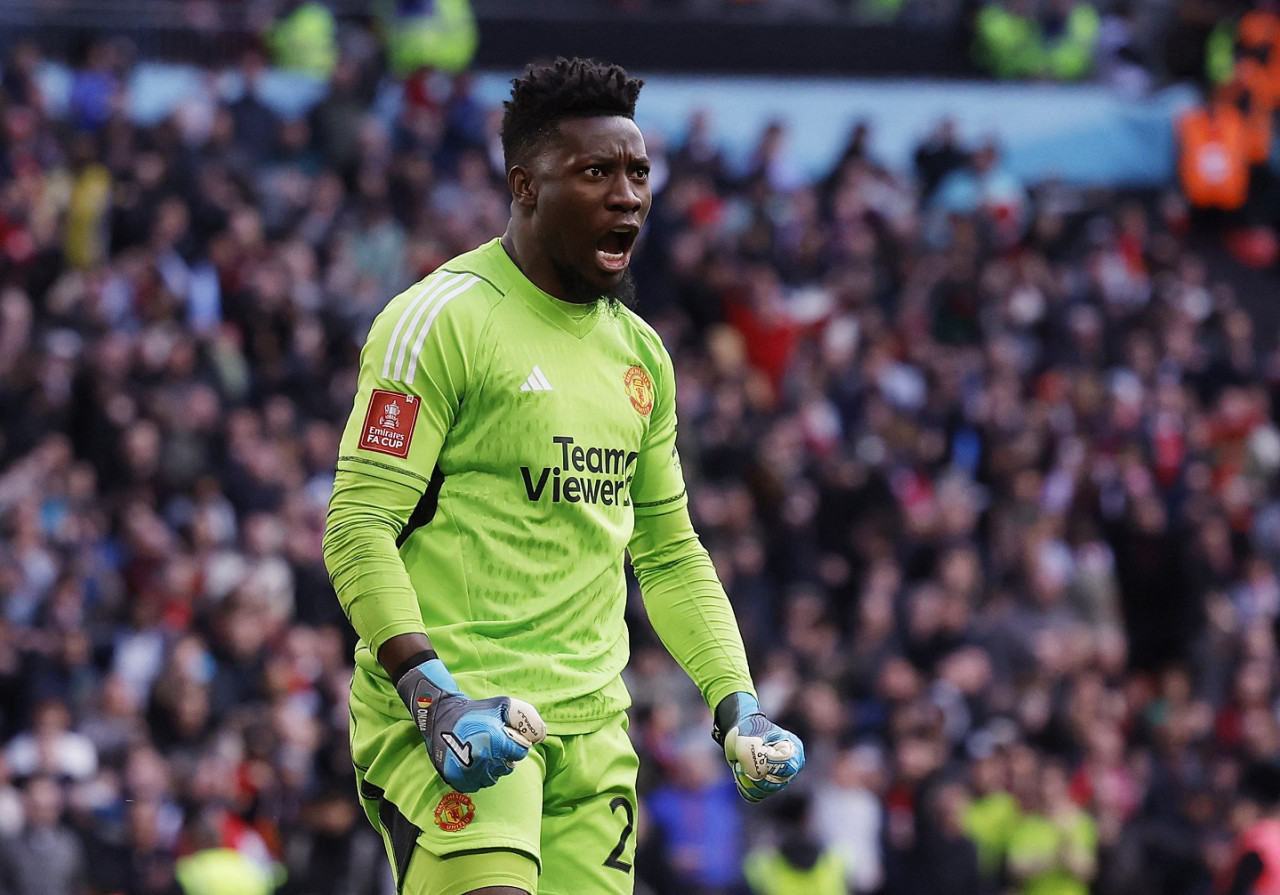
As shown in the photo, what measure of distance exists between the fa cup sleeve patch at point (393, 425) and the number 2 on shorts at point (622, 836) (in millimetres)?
968

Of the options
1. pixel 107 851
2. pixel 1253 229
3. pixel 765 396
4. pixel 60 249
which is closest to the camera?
pixel 107 851

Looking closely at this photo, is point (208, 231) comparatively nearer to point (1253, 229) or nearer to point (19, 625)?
point (19, 625)

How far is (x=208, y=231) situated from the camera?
46.9 ft

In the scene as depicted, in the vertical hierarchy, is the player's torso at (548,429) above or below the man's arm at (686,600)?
above

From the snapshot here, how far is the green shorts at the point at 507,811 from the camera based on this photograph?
456 centimetres

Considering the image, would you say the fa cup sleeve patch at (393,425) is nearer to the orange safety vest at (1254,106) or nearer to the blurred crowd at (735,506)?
the blurred crowd at (735,506)

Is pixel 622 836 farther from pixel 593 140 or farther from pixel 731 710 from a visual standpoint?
pixel 593 140

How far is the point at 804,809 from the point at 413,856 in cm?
721

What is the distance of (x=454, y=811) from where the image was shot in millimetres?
4594

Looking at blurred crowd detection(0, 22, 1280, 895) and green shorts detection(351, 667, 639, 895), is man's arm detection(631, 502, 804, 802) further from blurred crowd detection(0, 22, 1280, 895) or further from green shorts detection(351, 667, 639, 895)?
blurred crowd detection(0, 22, 1280, 895)

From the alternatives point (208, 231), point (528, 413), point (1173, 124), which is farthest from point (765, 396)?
point (528, 413)

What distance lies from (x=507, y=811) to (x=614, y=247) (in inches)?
50.0

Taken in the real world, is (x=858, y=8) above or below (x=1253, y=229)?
above

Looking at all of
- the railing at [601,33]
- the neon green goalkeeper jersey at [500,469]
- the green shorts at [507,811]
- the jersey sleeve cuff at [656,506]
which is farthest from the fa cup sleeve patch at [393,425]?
the railing at [601,33]
